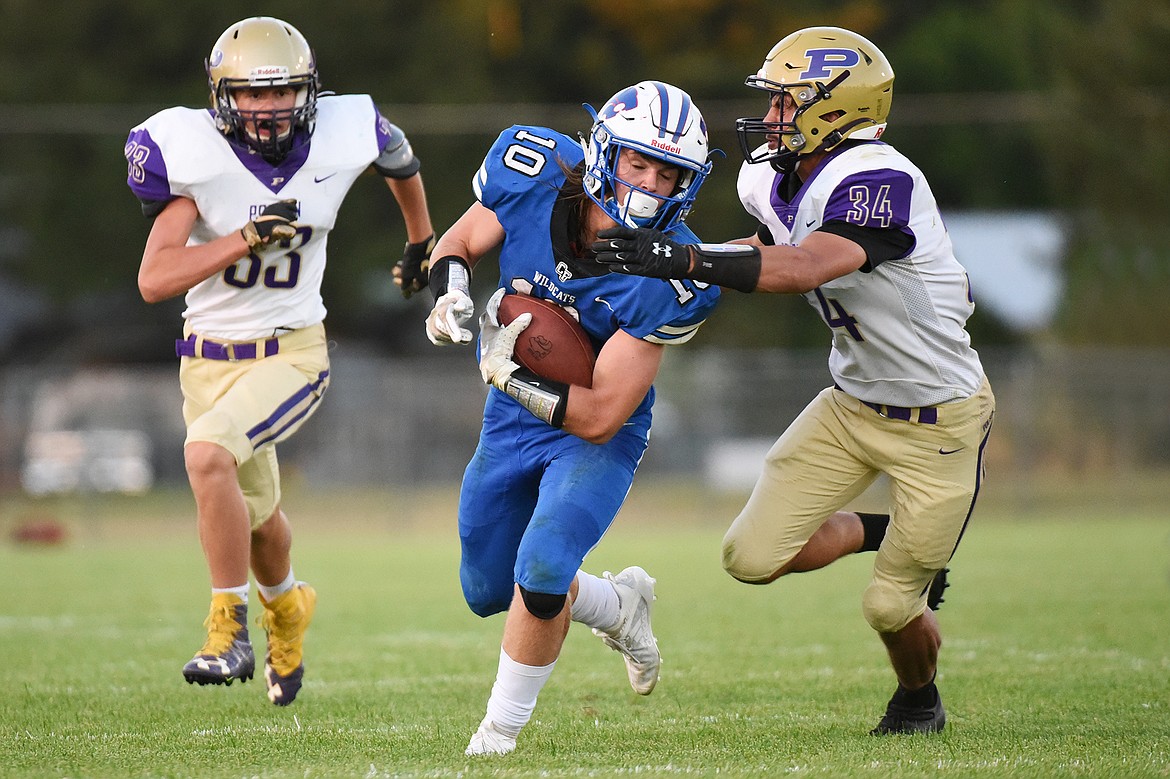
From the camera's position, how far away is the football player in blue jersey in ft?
12.6

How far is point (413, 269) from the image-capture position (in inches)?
204

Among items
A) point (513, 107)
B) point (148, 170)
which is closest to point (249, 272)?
point (148, 170)

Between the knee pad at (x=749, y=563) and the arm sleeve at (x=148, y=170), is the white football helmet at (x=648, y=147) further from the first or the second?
the arm sleeve at (x=148, y=170)

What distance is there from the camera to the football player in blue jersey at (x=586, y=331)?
384cm

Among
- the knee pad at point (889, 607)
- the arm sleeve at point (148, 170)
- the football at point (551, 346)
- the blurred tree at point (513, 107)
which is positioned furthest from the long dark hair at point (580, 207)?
the blurred tree at point (513, 107)

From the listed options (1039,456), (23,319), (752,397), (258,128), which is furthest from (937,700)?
(23,319)

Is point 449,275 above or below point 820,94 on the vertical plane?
below

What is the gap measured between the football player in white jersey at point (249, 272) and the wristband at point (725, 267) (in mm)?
1514

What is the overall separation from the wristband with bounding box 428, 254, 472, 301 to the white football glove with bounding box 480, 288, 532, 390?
3.4 inches

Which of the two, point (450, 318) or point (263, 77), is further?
point (263, 77)

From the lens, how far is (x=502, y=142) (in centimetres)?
420

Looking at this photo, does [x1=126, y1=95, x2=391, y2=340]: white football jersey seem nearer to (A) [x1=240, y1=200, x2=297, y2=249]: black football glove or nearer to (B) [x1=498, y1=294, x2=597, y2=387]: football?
(A) [x1=240, y1=200, x2=297, y2=249]: black football glove

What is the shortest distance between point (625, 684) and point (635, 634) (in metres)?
0.88

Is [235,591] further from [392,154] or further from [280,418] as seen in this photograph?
[392,154]
